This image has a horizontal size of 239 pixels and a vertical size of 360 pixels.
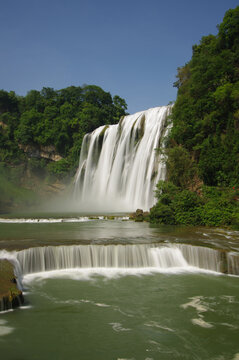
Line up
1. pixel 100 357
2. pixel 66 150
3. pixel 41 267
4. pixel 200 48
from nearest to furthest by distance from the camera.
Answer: pixel 100 357, pixel 41 267, pixel 200 48, pixel 66 150

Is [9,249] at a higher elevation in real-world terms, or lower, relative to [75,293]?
higher

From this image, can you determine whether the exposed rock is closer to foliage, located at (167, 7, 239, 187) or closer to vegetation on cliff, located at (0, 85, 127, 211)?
foliage, located at (167, 7, 239, 187)

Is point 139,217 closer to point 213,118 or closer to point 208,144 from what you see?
point 208,144

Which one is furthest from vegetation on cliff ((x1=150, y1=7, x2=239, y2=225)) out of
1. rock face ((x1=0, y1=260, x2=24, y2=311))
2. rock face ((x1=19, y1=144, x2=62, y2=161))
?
rock face ((x1=19, y1=144, x2=62, y2=161))

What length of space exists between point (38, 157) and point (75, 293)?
130 feet

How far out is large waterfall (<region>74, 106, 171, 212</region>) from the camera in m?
26.9

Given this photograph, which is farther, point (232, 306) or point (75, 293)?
point (75, 293)

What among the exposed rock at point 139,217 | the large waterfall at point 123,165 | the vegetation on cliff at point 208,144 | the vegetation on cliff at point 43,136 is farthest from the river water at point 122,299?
the vegetation on cliff at point 43,136

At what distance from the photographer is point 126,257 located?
10.4 metres

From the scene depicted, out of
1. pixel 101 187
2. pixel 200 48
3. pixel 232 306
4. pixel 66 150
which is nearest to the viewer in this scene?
pixel 232 306

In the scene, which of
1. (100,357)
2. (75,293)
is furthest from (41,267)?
(100,357)

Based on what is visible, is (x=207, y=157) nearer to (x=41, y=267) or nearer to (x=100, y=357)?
(x=41, y=267)

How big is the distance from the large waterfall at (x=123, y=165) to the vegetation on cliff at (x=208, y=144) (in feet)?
11.3

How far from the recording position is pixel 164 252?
10.7 meters
